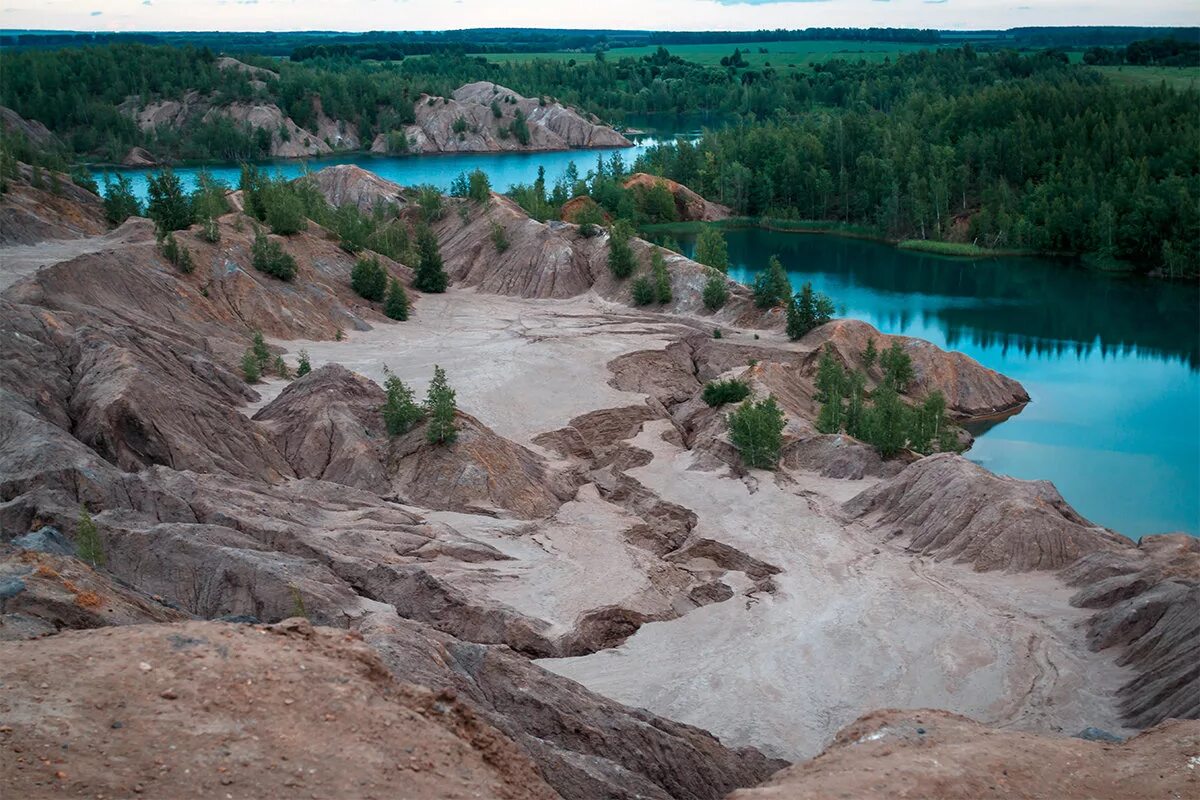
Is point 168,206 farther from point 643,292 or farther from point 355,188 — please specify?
point 355,188

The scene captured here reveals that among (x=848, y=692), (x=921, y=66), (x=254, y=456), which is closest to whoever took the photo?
(x=848, y=692)

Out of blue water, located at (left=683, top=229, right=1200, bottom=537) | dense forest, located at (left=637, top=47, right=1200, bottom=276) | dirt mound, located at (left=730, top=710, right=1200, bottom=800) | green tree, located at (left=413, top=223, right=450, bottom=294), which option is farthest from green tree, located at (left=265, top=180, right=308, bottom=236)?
dense forest, located at (left=637, top=47, right=1200, bottom=276)

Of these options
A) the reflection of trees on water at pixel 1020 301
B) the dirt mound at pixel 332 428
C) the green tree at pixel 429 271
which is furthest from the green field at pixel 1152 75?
the dirt mound at pixel 332 428

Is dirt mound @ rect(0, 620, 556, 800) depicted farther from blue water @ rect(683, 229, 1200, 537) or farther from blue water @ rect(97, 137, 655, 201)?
blue water @ rect(97, 137, 655, 201)

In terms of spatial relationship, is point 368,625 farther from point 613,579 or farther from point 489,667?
point 613,579

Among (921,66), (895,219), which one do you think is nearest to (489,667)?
(895,219)
